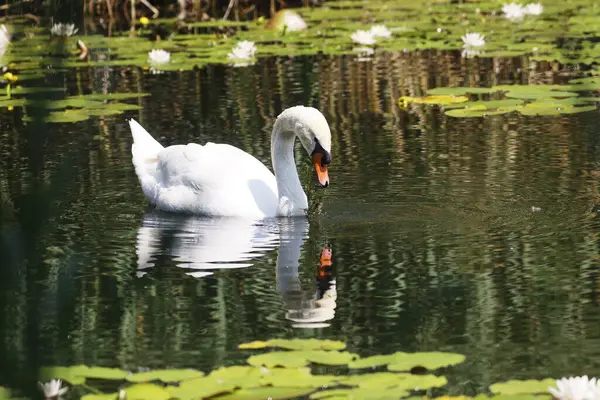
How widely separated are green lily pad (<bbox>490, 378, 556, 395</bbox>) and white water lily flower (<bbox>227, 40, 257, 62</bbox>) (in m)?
9.27

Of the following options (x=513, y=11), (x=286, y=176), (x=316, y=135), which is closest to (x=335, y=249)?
(x=316, y=135)

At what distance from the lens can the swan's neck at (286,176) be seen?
23.3 ft

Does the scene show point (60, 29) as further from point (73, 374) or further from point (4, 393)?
point (73, 374)

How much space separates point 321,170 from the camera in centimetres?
674

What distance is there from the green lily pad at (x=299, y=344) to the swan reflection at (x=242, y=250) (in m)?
0.37

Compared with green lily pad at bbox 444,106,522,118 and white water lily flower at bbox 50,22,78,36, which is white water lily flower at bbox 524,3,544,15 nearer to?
green lily pad at bbox 444,106,522,118

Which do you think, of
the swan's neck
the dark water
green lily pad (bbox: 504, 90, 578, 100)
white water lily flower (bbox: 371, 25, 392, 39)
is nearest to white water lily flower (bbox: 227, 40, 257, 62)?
white water lily flower (bbox: 371, 25, 392, 39)

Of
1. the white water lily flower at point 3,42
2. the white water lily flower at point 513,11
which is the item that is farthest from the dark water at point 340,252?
the white water lily flower at point 513,11

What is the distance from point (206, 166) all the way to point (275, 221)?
0.61 metres

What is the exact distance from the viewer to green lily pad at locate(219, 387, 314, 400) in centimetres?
384

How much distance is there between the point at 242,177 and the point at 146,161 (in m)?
0.98

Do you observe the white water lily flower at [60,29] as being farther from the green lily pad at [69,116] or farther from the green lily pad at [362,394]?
the green lily pad at [69,116]

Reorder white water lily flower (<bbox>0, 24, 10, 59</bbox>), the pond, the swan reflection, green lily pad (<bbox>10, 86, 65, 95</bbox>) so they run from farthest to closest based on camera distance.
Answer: white water lily flower (<bbox>0, 24, 10, 59</bbox>) → the swan reflection → the pond → green lily pad (<bbox>10, 86, 65, 95</bbox>)

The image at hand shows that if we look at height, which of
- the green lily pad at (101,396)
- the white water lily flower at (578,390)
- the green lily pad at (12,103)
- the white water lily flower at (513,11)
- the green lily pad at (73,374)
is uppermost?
the white water lily flower at (513,11)
